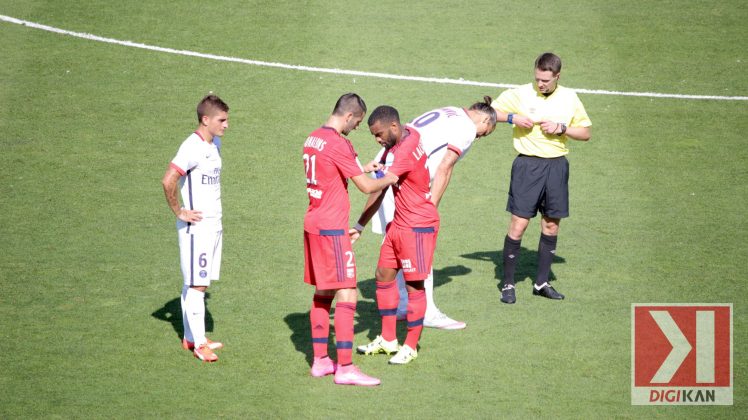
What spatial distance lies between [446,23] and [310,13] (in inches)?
92.3

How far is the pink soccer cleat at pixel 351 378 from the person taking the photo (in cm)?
845

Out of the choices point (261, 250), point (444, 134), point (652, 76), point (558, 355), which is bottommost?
point (558, 355)

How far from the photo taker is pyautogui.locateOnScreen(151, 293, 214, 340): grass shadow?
9587 millimetres

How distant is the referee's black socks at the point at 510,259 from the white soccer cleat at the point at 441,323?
2.92ft

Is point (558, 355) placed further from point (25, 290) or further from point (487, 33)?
point (487, 33)

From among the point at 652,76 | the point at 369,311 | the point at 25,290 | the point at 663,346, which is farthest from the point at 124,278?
the point at 652,76

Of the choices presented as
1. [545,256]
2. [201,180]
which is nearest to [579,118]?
[545,256]

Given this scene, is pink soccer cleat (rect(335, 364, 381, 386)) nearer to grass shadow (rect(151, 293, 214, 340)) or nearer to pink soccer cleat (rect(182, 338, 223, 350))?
pink soccer cleat (rect(182, 338, 223, 350))

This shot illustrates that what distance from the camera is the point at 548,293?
10445mm

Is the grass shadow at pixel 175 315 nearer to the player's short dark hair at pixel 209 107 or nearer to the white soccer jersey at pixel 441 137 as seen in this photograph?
the white soccer jersey at pixel 441 137

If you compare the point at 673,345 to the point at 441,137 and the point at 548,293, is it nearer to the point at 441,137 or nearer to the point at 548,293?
the point at 548,293

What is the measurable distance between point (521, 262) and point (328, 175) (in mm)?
3879

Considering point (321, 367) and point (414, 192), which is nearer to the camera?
point (321, 367)

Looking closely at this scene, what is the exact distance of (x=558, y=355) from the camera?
909cm
